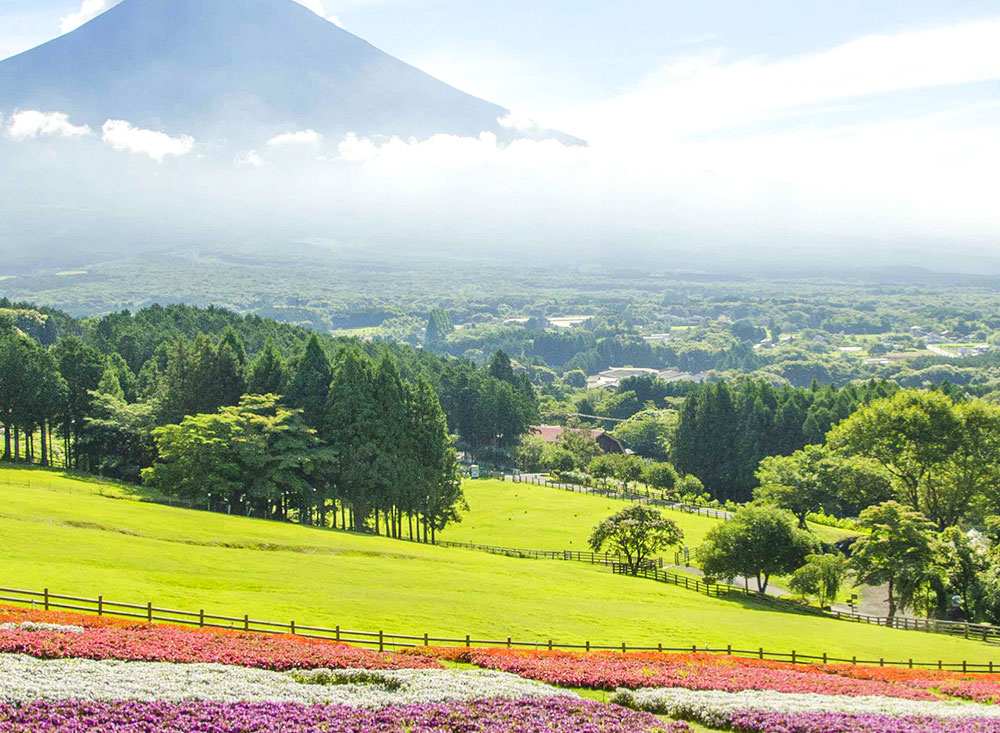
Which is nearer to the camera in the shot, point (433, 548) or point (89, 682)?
point (89, 682)

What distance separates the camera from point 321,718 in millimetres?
17203

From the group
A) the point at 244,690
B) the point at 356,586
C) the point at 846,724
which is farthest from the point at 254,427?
the point at 846,724

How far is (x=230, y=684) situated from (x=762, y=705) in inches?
470

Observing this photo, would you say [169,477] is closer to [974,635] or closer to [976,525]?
[974,635]

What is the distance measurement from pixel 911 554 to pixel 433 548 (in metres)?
24.1

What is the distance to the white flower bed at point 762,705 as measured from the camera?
1889cm

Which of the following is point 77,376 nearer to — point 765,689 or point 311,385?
point 311,385

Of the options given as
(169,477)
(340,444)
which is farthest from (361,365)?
(169,477)

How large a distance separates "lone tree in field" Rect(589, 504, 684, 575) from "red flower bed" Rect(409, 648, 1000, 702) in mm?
20392

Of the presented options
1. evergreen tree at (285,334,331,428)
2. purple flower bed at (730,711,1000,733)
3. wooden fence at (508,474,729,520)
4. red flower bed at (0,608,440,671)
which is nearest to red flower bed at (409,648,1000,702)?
red flower bed at (0,608,440,671)

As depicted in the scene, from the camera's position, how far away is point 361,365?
52.7 m

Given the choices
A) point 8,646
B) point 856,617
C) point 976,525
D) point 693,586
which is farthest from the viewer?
point 976,525

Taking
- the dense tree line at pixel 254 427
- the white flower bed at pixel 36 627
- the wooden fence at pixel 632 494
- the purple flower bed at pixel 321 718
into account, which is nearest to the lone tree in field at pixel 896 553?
the dense tree line at pixel 254 427

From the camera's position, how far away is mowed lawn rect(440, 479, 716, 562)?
56.4 meters
